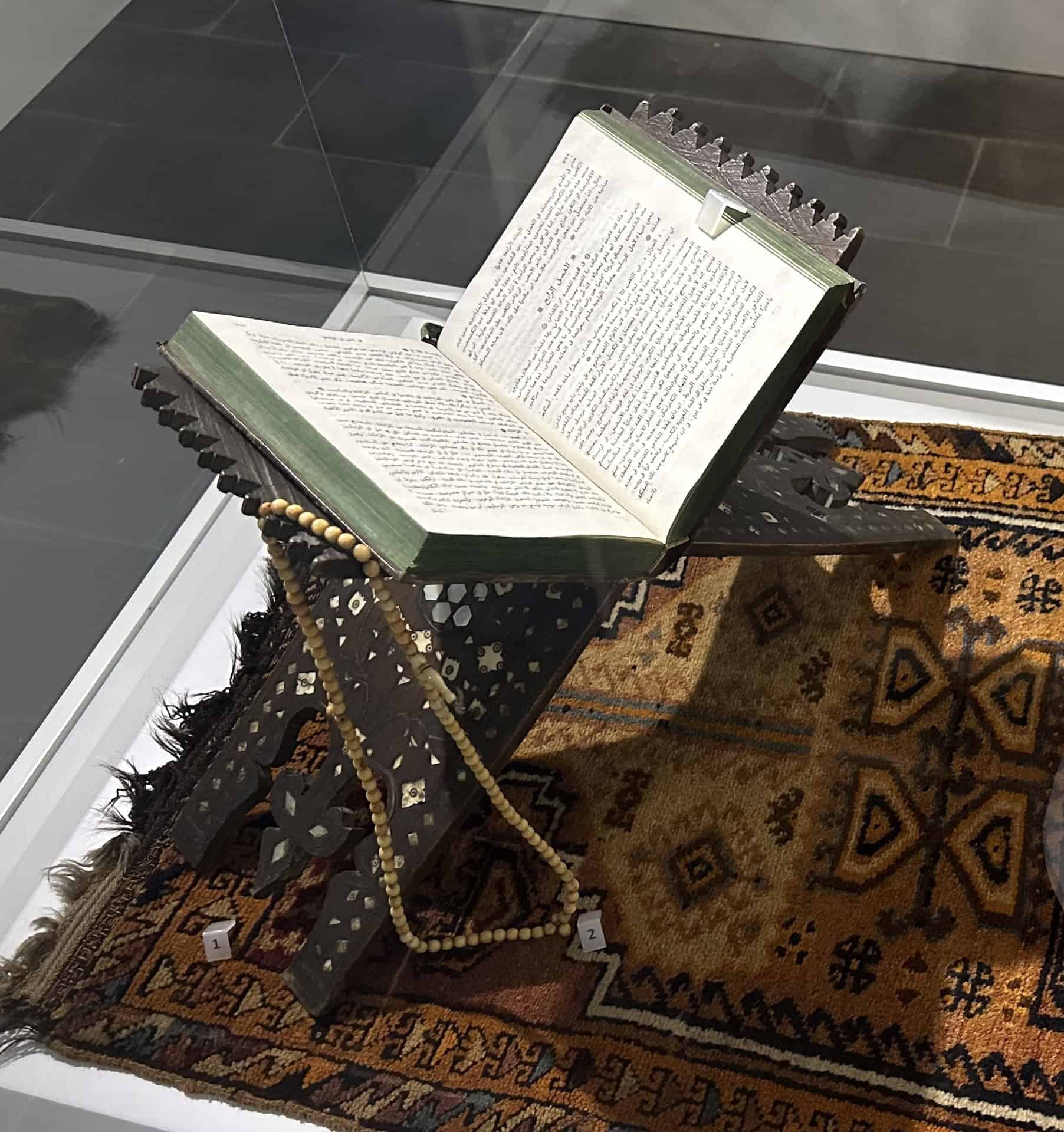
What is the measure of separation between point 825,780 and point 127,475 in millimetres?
1035

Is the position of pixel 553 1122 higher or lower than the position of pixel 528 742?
lower

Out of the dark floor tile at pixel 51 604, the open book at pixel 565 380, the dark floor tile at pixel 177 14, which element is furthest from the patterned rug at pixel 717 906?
the dark floor tile at pixel 177 14

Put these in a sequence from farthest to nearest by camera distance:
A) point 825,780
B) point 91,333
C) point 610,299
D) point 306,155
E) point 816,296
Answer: point 306,155, point 91,333, point 825,780, point 610,299, point 816,296

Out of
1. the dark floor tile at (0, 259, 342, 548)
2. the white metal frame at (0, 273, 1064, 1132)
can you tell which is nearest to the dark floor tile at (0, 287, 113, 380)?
the dark floor tile at (0, 259, 342, 548)

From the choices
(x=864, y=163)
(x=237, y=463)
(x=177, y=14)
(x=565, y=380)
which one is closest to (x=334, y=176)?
(x=177, y=14)

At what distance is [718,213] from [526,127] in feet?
3.33

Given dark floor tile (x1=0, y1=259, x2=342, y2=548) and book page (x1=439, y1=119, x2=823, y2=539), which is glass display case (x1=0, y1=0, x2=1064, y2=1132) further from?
book page (x1=439, y1=119, x2=823, y2=539)

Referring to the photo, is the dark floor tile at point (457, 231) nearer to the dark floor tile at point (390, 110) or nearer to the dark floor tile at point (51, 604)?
the dark floor tile at point (390, 110)

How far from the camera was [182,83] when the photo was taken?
1.81 meters

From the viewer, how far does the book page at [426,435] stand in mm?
1040

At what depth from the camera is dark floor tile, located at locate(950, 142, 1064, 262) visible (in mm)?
1736

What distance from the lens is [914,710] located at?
150 cm

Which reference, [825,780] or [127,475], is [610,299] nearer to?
[825,780]

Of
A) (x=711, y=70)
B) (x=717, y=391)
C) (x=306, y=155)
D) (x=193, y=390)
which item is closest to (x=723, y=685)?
(x=717, y=391)
